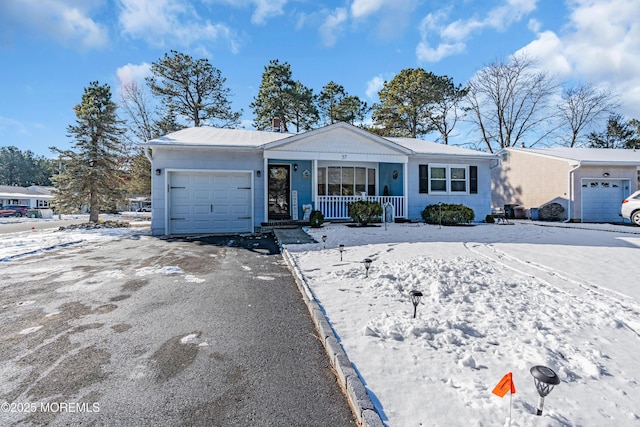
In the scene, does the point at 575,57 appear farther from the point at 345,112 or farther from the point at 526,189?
the point at 345,112

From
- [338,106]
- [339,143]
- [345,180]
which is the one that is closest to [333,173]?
[345,180]

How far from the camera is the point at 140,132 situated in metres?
22.6

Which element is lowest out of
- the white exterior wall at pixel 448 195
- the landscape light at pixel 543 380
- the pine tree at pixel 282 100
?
the landscape light at pixel 543 380

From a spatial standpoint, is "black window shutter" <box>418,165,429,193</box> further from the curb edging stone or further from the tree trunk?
the tree trunk

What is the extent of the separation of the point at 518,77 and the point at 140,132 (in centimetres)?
3154

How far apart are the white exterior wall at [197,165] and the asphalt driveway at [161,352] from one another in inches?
206

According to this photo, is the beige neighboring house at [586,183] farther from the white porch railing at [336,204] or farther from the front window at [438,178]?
the white porch railing at [336,204]

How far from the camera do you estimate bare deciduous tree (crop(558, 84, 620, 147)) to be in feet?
84.0

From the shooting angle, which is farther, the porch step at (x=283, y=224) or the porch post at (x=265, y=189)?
the porch post at (x=265, y=189)

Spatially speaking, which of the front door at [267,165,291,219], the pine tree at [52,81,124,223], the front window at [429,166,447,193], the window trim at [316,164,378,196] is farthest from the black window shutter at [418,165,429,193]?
the pine tree at [52,81,124,223]

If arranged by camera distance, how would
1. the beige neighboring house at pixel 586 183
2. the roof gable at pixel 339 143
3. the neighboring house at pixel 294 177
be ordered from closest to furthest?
the neighboring house at pixel 294 177, the roof gable at pixel 339 143, the beige neighboring house at pixel 586 183

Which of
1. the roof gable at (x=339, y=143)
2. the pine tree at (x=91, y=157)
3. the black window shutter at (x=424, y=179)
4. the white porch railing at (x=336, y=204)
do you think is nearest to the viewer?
the roof gable at (x=339, y=143)

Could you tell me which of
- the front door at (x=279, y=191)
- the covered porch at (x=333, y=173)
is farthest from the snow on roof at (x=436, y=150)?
the front door at (x=279, y=191)

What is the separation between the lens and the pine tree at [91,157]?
50.9 ft
